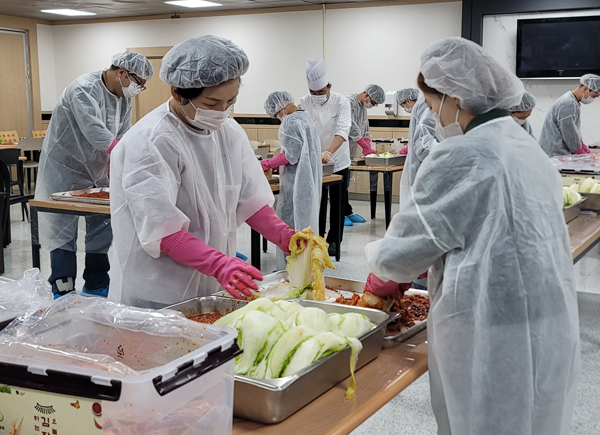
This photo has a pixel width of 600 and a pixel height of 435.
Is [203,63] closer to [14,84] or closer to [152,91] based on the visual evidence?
[152,91]

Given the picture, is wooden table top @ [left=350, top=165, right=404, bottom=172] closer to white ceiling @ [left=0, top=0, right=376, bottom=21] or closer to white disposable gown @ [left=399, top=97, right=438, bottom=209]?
white disposable gown @ [left=399, top=97, right=438, bottom=209]

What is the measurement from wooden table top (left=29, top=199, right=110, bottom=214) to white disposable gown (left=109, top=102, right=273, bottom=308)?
179cm

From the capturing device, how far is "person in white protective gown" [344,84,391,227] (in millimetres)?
6965

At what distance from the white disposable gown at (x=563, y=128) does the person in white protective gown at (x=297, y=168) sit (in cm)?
278

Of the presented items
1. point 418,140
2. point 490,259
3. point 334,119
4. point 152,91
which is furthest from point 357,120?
point 490,259

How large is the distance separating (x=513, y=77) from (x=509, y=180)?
274 mm

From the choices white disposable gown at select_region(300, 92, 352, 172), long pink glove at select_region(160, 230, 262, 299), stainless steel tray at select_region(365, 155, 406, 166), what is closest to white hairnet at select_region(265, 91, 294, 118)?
white disposable gown at select_region(300, 92, 352, 172)

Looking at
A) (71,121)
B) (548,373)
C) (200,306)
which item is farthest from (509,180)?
Result: (71,121)

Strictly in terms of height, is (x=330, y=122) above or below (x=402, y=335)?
above

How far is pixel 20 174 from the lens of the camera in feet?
22.1

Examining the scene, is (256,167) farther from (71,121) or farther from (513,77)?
(71,121)

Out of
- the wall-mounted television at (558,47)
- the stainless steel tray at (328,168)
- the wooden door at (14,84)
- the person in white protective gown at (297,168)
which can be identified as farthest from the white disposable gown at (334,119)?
the wooden door at (14,84)

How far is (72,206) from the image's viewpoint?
3752 mm

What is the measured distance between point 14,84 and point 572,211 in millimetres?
9853
